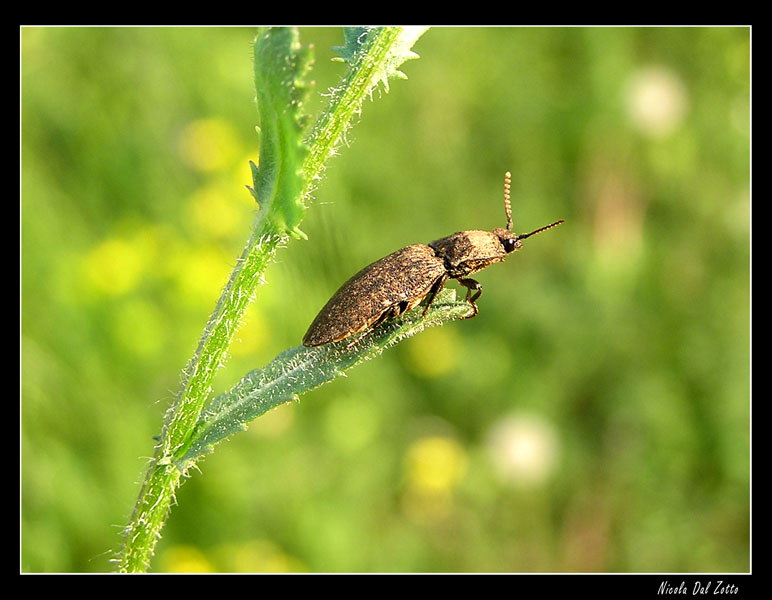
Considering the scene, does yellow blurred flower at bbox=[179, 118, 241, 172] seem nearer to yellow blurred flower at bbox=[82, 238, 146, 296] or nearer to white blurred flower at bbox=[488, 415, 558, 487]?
yellow blurred flower at bbox=[82, 238, 146, 296]

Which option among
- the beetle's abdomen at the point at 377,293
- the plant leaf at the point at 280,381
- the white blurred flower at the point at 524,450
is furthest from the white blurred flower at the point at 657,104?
the plant leaf at the point at 280,381

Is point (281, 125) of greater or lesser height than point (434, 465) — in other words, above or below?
below

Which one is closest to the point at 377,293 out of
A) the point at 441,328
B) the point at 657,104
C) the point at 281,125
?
the point at 281,125

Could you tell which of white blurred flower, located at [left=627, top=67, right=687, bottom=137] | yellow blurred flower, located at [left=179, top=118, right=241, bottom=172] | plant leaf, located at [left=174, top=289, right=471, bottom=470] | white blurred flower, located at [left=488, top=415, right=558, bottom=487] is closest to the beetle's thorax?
plant leaf, located at [left=174, top=289, right=471, bottom=470]

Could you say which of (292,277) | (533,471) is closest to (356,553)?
(533,471)

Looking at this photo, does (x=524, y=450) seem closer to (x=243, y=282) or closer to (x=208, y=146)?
(x=208, y=146)

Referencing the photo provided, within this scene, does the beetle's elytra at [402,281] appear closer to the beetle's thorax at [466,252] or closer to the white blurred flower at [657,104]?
the beetle's thorax at [466,252]

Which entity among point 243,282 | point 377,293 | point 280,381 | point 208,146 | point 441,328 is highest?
point 208,146

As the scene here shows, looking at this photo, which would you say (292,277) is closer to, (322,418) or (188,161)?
(322,418)
